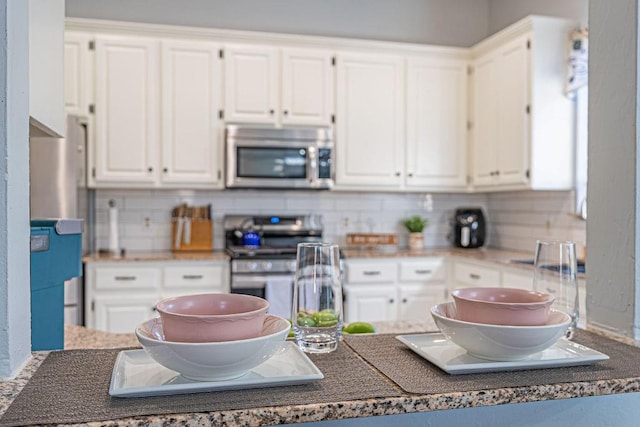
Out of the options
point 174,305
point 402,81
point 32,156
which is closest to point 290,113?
point 402,81

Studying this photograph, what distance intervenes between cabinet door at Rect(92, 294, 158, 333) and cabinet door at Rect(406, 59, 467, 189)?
2.05m

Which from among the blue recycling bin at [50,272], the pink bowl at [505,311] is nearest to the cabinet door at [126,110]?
the blue recycling bin at [50,272]

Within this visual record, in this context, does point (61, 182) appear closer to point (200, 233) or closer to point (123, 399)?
A: point (200, 233)

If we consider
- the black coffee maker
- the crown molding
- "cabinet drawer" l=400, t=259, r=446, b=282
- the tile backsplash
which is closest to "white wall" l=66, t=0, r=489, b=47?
the crown molding

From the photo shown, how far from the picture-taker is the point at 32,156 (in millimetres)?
3391

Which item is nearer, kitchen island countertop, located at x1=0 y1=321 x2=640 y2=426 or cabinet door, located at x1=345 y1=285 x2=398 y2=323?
kitchen island countertop, located at x1=0 y1=321 x2=640 y2=426

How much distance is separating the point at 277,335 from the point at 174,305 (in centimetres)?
22

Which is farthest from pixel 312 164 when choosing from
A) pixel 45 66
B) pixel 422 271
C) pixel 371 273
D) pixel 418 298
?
pixel 45 66

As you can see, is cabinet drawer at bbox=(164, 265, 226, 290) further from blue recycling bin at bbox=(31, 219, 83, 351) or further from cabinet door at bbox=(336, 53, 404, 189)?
blue recycling bin at bbox=(31, 219, 83, 351)

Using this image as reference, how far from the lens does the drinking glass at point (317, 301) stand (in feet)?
3.79

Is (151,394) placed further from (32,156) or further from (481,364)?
(32,156)

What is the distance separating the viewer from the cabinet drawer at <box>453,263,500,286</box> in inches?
146

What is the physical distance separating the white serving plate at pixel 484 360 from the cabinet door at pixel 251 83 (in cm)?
313

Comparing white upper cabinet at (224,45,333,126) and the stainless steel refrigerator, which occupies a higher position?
white upper cabinet at (224,45,333,126)
